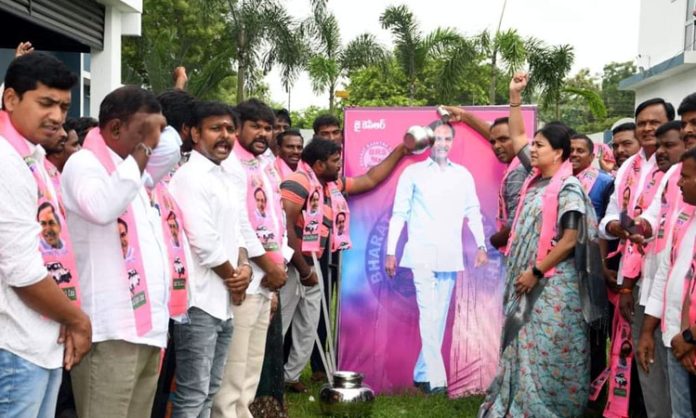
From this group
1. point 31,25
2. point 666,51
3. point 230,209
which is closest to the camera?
point 230,209

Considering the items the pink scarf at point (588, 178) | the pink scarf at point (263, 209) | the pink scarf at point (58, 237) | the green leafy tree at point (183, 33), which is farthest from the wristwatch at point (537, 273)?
the green leafy tree at point (183, 33)

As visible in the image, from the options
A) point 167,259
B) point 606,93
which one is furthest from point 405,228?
point 606,93

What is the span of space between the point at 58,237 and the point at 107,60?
6.96 m

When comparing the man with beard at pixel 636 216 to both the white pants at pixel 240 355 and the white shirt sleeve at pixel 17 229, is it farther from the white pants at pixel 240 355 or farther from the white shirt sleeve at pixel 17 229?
the white shirt sleeve at pixel 17 229

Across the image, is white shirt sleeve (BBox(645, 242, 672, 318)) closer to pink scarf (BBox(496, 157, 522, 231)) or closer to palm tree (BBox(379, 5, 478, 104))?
pink scarf (BBox(496, 157, 522, 231))

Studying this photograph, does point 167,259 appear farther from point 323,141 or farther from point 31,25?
point 31,25

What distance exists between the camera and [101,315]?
295 centimetres

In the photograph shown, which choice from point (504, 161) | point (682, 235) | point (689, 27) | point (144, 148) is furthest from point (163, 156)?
point (689, 27)

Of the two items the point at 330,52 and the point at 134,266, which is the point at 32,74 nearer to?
the point at 134,266

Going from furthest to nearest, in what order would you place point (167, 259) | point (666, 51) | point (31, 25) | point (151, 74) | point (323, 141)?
point (666, 51), point (151, 74), point (31, 25), point (323, 141), point (167, 259)

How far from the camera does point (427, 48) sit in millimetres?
21859

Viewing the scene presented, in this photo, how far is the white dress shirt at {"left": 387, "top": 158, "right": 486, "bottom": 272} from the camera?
20.5 ft

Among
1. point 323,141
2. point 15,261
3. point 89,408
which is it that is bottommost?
point 89,408

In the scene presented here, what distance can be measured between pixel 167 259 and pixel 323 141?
9.72 ft
